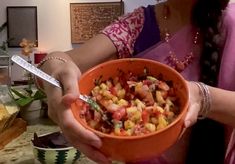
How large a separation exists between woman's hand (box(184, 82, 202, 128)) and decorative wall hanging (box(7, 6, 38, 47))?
7.16 feet

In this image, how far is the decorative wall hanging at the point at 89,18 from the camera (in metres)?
2.72

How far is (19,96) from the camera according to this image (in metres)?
1.35

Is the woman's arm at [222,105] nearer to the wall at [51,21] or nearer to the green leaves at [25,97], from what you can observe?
the green leaves at [25,97]

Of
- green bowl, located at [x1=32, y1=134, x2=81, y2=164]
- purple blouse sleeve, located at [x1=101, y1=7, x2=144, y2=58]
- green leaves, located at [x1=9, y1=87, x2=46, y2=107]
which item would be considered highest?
purple blouse sleeve, located at [x1=101, y1=7, x2=144, y2=58]

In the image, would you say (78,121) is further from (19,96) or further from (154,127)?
(19,96)

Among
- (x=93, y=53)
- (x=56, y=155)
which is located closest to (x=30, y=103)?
(x=56, y=155)

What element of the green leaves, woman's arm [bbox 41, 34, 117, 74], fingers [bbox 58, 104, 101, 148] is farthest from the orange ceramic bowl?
the green leaves

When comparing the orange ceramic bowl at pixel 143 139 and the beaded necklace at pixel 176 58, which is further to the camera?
the beaded necklace at pixel 176 58

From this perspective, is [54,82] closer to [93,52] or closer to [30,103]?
[93,52]

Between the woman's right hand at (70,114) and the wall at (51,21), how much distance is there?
2.14m

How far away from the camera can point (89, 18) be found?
2.74 m

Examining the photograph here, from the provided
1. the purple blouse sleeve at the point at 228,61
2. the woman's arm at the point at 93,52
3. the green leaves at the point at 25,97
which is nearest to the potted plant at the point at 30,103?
the green leaves at the point at 25,97

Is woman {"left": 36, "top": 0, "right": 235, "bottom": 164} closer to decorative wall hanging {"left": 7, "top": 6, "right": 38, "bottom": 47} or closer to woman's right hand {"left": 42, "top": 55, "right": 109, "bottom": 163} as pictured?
woman's right hand {"left": 42, "top": 55, "right": 109, "bottom": 163}

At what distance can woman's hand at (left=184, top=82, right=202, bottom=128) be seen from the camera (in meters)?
0.57
